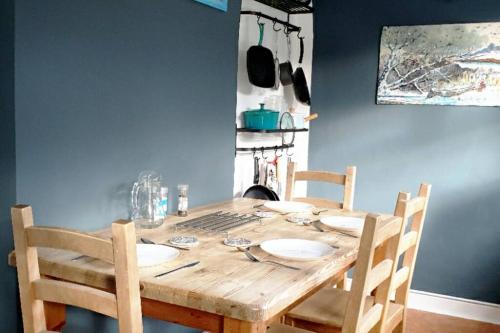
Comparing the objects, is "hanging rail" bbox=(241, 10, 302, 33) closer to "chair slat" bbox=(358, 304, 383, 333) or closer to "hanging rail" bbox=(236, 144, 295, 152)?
"hanging rail" bbox=(236, 144, 295, 152)

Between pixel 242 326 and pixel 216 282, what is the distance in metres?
0.16

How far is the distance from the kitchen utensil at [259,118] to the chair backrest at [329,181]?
32 centimetres

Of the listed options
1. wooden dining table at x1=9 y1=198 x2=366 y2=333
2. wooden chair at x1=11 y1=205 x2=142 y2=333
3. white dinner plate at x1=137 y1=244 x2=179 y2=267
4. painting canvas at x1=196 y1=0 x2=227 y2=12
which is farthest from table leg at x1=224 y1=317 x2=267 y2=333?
painting canvas at x1=196 y1=0 x2=227 y2=12

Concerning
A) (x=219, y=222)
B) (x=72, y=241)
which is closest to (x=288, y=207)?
(x=219, y=222)

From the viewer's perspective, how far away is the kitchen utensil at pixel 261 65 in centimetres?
301

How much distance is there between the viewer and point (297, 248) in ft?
5.73

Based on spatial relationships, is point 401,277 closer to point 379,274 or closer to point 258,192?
point 379,274

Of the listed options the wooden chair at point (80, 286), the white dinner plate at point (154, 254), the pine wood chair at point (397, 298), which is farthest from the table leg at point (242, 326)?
the pine wood chair at point (397, 298)

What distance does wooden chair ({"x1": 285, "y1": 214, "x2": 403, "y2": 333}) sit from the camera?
4.63 ft

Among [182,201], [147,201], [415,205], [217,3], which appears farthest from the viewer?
[217,3]

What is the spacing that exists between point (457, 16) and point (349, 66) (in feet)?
2.60

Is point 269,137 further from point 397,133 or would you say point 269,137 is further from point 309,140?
point 397,133

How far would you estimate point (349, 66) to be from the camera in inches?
143

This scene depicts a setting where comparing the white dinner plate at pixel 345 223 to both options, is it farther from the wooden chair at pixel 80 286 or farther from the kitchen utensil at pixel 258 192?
the wooden chair at pixel 80 286
